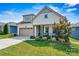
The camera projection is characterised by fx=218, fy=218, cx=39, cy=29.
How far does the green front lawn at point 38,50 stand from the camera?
7.18 meters

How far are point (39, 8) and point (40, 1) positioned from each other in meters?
0.28

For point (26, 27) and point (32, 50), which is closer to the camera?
point (32, 50)

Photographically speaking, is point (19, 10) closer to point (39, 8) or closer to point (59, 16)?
point (39, 8)

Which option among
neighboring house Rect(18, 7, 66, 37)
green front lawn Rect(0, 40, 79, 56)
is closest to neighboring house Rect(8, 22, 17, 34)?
neighboring house Rect(18, 7, 66, 37)

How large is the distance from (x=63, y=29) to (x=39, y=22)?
2.91 feet

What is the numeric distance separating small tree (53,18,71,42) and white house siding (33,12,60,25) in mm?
183

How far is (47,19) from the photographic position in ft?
24.8

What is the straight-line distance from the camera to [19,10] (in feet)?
24.2

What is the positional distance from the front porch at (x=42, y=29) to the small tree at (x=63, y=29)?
0.18 m

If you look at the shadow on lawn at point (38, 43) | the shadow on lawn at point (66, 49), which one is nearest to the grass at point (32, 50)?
the shadow on lawn at point (38, 43)

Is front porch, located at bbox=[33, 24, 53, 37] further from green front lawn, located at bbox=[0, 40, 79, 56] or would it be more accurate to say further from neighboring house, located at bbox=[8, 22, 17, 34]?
neighboring house, located at bbox=[8, 22, 17, 34]

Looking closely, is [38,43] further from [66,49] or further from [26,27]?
[66,49]

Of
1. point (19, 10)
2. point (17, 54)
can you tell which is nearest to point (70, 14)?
Result: point (19, 10)

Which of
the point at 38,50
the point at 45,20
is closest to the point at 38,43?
the point at 38,50
